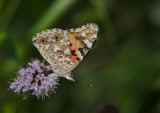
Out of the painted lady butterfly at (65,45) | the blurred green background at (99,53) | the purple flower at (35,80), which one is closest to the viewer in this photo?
the purple flower at (35,80)

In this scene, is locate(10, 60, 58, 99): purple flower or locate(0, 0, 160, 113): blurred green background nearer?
locate(10, 60, 58, 99): purple flower

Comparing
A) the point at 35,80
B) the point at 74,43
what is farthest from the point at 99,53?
the point at 35,80

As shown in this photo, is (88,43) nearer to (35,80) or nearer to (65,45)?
(65,45)

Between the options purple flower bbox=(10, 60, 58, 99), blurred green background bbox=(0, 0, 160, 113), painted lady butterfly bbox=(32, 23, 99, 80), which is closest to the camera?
purple flower bbox=(10, 60, 58, 99)

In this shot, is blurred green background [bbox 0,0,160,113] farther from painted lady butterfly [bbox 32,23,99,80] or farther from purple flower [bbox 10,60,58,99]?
purple flower [bbox 10,60,58,99]

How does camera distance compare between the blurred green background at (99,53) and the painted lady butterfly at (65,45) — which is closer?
the painted lady butterfly at (65,45)

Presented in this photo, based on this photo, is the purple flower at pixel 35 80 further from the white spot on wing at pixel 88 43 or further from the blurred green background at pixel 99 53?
the blurred green background at pixel 99 53

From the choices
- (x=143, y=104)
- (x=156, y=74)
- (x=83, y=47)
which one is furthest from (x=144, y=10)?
(x=83, y=47)

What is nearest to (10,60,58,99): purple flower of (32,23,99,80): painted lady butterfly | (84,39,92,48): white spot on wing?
(32,23,99,80): painted lady butterfly

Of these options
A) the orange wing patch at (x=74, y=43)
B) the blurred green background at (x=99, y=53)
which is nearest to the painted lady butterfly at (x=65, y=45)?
the orange wing patch at (x=74, y=43)
